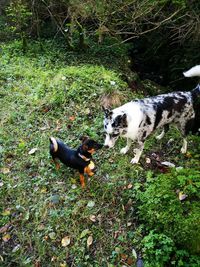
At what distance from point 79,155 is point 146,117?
1168mm

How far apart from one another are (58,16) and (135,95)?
3.68 meters

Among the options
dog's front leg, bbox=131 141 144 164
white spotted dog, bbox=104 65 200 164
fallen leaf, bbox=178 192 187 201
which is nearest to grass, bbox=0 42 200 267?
dog's front leg, bbox=131 141 144 164

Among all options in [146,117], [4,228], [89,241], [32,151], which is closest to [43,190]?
[4,228]

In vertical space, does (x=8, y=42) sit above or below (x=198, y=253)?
above

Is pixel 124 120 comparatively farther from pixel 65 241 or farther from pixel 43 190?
pixel 65 241

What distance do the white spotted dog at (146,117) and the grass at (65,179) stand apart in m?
0.51

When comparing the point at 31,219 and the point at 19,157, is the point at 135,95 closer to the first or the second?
the point at 19,157

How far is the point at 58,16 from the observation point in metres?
8.86

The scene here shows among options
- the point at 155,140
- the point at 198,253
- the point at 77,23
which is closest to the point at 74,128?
the point at 155,140

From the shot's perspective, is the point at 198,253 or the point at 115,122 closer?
the point at 198,253

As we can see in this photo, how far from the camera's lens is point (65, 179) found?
5.08 m

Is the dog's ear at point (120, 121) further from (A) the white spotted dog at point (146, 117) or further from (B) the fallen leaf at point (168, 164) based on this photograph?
(B) the fallen leaf at point (168, 164)

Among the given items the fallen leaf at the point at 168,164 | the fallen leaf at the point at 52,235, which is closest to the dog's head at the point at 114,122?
the fallen leaf at the point at 168,164

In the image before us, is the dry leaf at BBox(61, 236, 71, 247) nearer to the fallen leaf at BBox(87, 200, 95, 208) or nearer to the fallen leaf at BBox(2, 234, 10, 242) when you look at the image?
the fallen leaf at BBox(87, 200, 95, 208)
